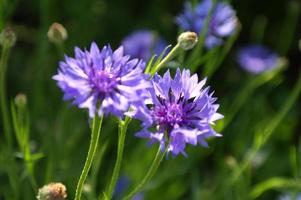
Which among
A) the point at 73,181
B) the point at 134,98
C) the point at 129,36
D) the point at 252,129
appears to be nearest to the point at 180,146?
the point at 134,98

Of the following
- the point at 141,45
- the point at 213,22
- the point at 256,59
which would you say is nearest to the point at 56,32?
the point at 213,22

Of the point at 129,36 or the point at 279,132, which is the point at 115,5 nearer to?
the point at 129,36

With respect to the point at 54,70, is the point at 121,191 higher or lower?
lower

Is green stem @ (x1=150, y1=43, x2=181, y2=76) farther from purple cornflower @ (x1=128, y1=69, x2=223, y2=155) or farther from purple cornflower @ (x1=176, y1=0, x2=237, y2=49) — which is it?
purple cornflower @ (x1=176, y1=0, x2=237, y2=49)

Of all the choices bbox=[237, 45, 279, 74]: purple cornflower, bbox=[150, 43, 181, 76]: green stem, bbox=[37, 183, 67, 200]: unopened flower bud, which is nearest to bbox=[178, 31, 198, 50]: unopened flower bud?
bbox=[150, 43, 181, 76]: green stem

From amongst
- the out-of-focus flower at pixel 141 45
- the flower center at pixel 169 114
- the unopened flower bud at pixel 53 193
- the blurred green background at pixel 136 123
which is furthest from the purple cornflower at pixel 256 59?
the unopened flower bud at pixel 53 193

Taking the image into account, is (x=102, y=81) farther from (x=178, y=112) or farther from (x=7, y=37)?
(x=7, y=37)
